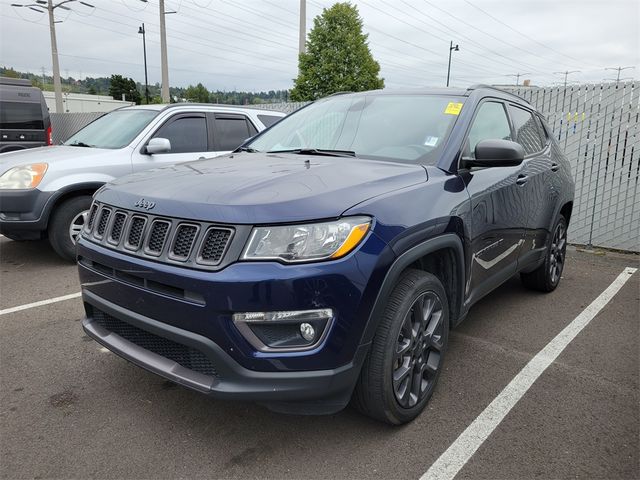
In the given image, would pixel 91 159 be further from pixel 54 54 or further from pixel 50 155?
pixel 54 54

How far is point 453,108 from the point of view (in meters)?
3.17

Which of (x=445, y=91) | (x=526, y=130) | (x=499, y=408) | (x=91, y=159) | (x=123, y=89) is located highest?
(x=123, y=89)

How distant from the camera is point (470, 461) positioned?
235cm

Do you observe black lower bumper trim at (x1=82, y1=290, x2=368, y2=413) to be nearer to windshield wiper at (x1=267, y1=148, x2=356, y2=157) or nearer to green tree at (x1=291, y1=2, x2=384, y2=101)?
windshield wiper at (x1=267, y1=148, x2=356, y2=157)

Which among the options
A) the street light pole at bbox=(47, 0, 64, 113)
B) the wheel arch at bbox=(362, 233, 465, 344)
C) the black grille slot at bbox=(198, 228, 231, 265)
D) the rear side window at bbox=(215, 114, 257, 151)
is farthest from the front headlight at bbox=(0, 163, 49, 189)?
the street light pole at bbox=(47, 0, 64, 113)

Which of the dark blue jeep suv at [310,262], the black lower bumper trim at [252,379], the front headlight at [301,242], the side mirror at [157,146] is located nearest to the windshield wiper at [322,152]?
the dark blue jeep suv at [310,262]

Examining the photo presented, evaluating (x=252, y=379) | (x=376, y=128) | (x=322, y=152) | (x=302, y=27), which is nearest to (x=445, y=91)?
(x=376, y=128)

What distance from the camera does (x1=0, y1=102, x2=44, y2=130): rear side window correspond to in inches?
409

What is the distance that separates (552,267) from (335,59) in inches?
790

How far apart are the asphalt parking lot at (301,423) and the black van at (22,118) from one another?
26.7 feet

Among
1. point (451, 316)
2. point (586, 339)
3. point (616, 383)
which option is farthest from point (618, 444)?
point (586, 339)

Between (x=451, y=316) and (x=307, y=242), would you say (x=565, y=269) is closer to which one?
(x=451, y=316)

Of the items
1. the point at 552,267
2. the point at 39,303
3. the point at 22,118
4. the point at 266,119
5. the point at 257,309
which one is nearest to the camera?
the point at 257,309

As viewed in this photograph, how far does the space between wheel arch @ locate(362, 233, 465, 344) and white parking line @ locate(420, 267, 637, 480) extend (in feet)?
1.75
